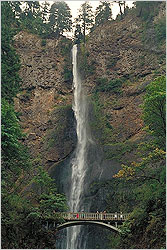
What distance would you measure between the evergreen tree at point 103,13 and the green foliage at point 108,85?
44.7ft

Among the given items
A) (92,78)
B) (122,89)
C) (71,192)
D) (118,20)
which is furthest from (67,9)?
(71,192)

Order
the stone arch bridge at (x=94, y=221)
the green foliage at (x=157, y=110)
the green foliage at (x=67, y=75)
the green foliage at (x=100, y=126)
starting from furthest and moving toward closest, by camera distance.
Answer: the green foliage at (x=67, y=75)
the green foliage at (x=100, y=126)
the stone arch bridge at (x=94, y=221)
the green foliage at (x=157, y=110)

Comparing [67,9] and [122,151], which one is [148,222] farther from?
[67,9]

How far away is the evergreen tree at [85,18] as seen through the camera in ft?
168

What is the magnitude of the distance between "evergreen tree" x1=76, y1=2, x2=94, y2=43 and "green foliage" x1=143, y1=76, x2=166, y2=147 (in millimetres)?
33888

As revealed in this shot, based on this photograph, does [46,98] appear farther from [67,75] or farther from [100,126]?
[100,126]

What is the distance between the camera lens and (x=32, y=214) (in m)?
19.9

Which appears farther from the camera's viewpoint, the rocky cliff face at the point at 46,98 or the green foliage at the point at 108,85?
the green foliage at the point at 108,85

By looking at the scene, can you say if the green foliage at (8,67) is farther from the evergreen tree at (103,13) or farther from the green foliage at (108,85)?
the evergreen tree at (103,13)

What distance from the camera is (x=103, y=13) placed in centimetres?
5056

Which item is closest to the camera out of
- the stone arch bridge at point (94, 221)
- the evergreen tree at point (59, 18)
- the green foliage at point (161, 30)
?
the stone arch bridge at point (94, 221)

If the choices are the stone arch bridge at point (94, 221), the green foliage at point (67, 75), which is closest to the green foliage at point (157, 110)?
the stone arch bridge at point (94, 221)

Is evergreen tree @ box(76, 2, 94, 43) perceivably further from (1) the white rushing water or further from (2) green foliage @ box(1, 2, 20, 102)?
(2) green foliage @ box(1, 2, 20, 102)

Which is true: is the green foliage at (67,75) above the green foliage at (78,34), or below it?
below
